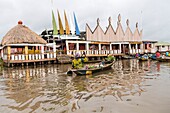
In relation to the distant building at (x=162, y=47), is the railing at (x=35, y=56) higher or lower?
lower

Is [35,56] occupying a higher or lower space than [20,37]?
lower

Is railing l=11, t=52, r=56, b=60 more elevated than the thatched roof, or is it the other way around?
the thatched roof

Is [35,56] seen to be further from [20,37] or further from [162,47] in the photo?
[162,47]

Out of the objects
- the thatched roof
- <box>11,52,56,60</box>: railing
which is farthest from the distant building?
the thatched roof

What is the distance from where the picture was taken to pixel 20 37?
2180cm

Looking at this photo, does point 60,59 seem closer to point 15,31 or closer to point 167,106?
point 15,31

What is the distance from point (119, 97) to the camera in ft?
23.6

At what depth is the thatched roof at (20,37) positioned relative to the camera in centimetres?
2114

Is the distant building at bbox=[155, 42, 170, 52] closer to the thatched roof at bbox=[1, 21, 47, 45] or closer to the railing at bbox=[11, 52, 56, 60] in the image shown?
the railing at bbox=[11, 52, 56, 60]

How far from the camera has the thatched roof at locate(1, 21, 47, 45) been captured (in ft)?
69.3

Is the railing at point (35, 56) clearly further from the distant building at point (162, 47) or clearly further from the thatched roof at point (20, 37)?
the distant building at point (162, 47)

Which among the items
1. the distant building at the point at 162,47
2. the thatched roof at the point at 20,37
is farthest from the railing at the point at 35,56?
the distant building at the point at 162,47

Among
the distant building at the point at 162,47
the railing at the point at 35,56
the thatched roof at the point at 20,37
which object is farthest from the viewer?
the distant building at the point at 162,47

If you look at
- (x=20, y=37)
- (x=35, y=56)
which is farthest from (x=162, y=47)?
(x=20, y=37)
